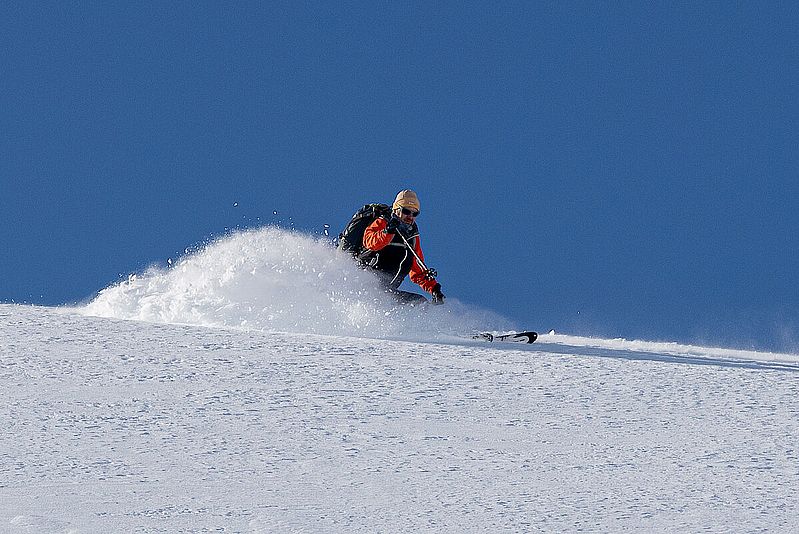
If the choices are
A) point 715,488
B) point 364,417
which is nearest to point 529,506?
point 715,488

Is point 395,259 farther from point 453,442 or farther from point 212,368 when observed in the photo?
point 453,442

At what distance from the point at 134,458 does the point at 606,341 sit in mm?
8090

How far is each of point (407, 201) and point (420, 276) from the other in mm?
886

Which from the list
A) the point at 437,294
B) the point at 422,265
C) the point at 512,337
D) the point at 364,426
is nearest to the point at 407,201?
the point at 422,265

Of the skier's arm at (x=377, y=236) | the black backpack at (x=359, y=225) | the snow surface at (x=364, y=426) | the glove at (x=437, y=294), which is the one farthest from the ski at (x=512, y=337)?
the black backpack at (x=359, y=225)

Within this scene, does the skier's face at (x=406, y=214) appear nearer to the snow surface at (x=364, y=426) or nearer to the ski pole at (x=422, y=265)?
the ski pole at (x=422, y=265)

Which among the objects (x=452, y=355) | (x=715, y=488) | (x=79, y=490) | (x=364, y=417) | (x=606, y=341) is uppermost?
(x=606, y=341)

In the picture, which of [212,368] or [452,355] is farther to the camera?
[452,355]

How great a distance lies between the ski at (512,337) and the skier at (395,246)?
24.0 inches

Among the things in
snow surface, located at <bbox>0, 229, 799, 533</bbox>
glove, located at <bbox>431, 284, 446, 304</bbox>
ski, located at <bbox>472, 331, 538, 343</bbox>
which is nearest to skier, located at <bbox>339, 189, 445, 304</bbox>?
glove, located at <bbox>431, 284, 446, 304</bbox>

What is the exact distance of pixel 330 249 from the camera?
42.2ft

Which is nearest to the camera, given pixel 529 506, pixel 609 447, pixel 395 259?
pixel 529 506

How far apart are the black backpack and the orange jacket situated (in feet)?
0.31

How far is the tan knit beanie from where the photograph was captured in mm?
12078
